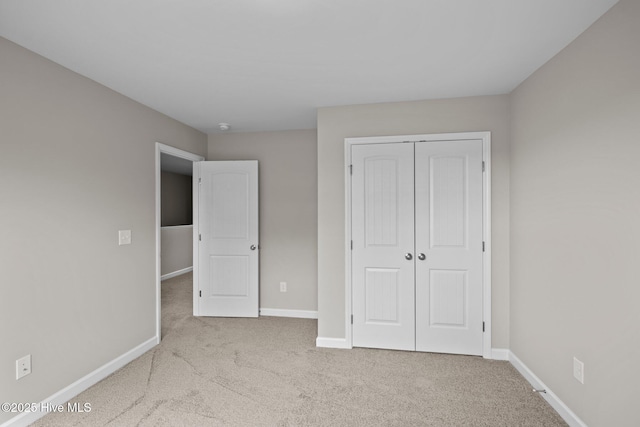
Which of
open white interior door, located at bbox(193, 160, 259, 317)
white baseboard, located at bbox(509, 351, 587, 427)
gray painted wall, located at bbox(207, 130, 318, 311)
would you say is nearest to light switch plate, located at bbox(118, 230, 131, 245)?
open white interior door, located at bbox(193, 160, 259, 317)

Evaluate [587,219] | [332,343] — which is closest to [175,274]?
[332,343]

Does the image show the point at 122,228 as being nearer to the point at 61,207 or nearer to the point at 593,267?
the point at 61,207

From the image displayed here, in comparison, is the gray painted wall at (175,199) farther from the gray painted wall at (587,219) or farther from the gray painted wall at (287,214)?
the gray painted wall at (587,219)

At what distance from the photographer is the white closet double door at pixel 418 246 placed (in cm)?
288

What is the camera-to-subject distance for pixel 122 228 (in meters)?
2.78

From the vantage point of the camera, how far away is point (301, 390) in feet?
7.68

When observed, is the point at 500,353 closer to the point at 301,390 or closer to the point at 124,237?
the point at 301,390

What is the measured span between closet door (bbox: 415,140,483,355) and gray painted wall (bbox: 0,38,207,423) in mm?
2716

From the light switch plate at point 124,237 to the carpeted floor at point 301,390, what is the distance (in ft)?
3.63

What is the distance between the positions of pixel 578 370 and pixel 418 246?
1.40m

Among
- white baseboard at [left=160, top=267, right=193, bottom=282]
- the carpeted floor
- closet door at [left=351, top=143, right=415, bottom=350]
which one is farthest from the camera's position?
white baseboard at [left=160, top=267, right=193, bottom=282]

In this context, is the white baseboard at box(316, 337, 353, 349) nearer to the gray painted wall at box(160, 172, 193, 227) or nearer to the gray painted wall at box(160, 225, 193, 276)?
the gray painted wall at box(160, 225, 193, 276)

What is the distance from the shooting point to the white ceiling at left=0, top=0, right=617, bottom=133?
161 cm

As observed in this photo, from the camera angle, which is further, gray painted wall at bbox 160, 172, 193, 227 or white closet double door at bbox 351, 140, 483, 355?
gray painted wall at bbox 160, 172, 193, 227
